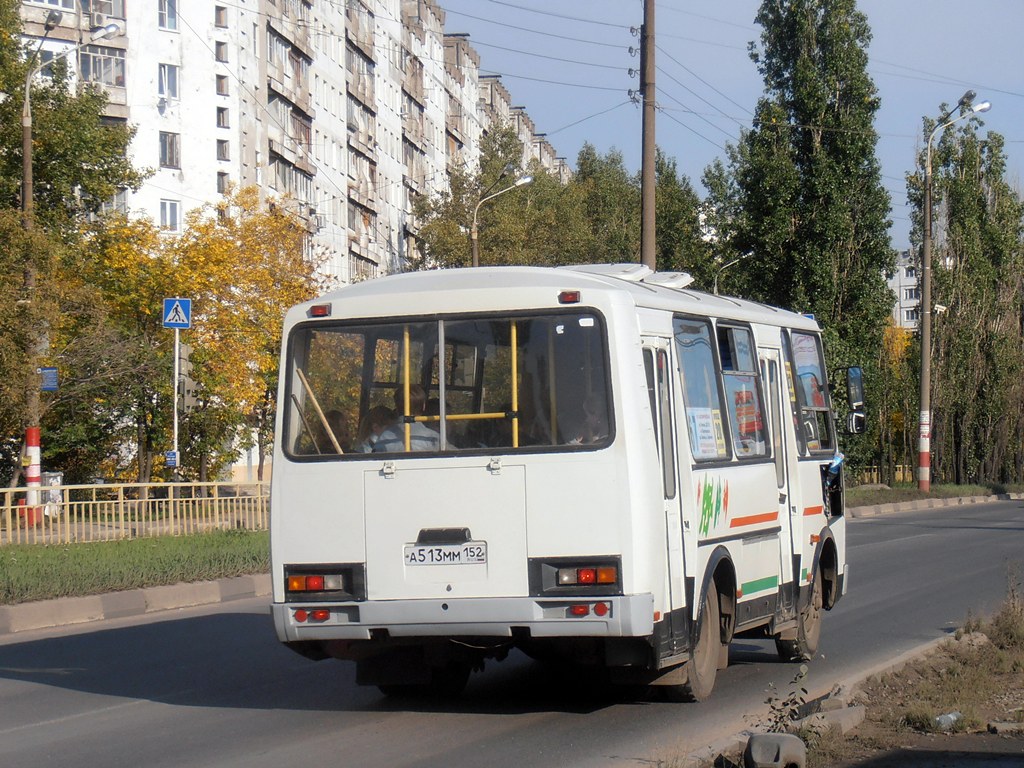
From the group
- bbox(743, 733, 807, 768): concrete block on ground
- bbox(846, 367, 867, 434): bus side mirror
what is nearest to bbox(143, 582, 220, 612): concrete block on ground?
bbox(846, 367, 867, 434): bus side mirror

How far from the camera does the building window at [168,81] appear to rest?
5812 cm

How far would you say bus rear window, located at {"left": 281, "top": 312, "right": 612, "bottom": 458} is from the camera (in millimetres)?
8422

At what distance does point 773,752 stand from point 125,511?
1508cm

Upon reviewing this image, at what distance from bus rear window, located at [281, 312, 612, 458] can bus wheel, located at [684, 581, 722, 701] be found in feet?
5.33

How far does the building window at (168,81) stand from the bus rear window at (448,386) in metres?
51.8

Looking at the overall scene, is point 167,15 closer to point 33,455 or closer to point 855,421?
point 33,455

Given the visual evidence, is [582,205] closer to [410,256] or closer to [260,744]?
[410,256]

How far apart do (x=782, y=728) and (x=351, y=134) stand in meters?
67.2

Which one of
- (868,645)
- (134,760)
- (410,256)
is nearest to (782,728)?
(134,760)

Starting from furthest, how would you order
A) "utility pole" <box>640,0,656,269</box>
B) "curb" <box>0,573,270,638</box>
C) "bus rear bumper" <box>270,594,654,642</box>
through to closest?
"utility pole" <box>640,0,656,269</box> < "curb" <box>0,573,270,638</box> < "bus rear bumper" <box>270,594,654,642</box>

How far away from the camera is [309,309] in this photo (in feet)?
29.5

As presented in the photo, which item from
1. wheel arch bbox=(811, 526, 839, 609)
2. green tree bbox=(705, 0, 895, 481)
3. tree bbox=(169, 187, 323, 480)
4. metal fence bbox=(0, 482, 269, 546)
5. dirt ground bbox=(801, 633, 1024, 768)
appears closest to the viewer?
dirt ground bbox=(801, 633, 1024, 768)

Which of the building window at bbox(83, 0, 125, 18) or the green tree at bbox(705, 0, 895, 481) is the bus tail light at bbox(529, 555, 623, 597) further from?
the building window at bbox(83, 0, 125, 18)

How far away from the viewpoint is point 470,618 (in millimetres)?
8266
